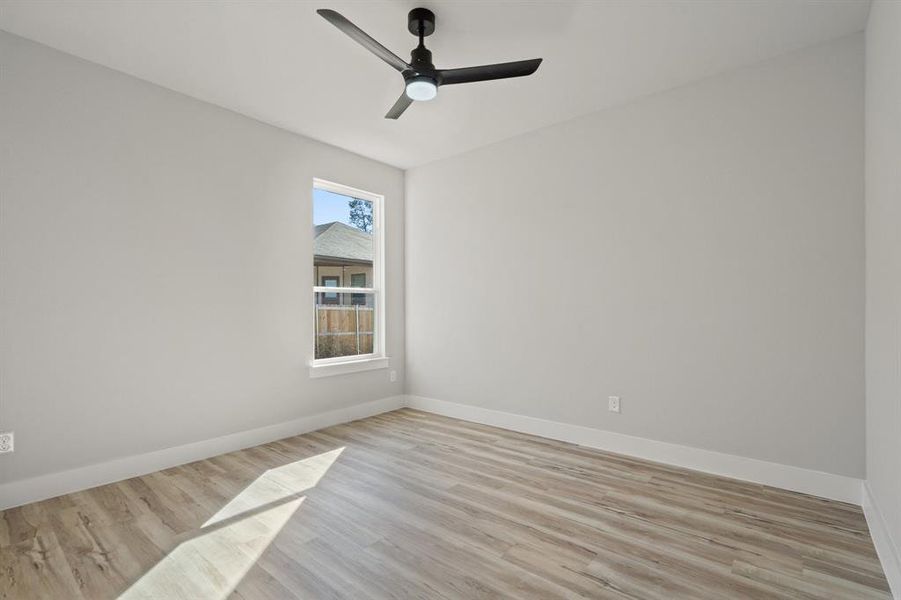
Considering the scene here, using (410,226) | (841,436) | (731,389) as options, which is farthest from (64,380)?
(841,436)

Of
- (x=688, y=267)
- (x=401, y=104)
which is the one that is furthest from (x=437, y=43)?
(x=688, y=267)

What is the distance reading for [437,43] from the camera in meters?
2.65

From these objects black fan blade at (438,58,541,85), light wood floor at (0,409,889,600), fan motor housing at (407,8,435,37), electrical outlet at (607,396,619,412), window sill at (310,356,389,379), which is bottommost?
light wood floor at (0,409,889,600)

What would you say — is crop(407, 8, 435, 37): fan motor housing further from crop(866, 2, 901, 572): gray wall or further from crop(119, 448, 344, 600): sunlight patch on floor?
crop(119, 448, 344, 600): sunlight patch on floor

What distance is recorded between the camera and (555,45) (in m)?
2.69

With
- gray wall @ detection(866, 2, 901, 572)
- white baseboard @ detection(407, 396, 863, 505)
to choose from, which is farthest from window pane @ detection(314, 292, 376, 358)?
gray wall @ detection(866, 2, 901, 572)

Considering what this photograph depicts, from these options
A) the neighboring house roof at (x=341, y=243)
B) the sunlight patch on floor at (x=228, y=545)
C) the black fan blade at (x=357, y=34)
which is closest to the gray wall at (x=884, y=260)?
the black fan blade at (x=357, y=34)

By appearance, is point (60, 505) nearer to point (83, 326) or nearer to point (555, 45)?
point (83, 326)

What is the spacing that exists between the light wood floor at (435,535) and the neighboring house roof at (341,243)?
6.61 feet

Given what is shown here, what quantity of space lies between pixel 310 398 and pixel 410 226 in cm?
214

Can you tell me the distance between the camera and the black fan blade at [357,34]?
6.50 ft

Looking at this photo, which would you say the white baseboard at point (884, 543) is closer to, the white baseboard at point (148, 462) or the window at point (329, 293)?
the white baseboard at point (148, 462)

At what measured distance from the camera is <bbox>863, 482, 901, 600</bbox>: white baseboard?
1.72 metres

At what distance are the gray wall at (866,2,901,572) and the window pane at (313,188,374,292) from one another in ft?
12.8
